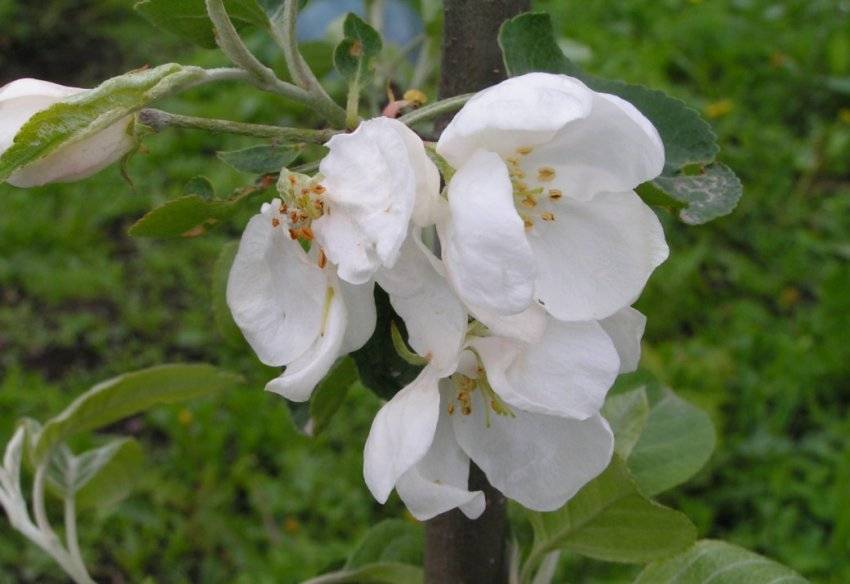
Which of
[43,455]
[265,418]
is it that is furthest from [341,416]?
[43,455]

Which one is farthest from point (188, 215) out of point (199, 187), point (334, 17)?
point (334, 17)

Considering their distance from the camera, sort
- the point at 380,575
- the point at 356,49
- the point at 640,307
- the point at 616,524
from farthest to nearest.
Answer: the point at 640,307
the point at 380,575
the point at 616,524
the point at 356,49

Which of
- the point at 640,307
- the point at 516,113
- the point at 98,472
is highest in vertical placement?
the point at 516,113

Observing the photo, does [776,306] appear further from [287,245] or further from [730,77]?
[287,245]

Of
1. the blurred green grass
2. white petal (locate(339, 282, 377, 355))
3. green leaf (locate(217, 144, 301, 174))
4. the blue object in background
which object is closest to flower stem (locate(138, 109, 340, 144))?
green leaf (locate(217, 144, 301, 174))

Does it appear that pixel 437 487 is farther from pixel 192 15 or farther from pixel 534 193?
pixel 192 15

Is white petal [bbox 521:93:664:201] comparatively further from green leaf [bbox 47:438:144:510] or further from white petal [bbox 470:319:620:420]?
green leaf [bbox 47:438:144:510]
